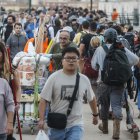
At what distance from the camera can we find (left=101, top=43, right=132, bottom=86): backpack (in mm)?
10773

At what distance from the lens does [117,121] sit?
36.3ft

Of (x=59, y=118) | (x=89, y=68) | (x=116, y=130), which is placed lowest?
(x=116, y=130)

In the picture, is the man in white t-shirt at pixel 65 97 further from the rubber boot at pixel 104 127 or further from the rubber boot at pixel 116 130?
the rubber boot at pixel 104 127

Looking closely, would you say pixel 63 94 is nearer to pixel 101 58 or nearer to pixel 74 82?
pixel 74 82

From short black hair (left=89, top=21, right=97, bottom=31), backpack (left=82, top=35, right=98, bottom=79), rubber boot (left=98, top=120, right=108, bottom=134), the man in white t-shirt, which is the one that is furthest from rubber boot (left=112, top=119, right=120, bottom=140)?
short black hair (left=89, top=21, right=97, bottom=31)

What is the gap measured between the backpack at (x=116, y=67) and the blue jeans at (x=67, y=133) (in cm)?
273

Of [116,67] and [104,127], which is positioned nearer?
[116,67]

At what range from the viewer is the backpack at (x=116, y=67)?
1077 cm

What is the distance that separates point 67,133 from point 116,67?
279cm

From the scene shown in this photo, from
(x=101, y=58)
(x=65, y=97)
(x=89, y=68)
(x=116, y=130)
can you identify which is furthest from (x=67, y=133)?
(x=89, y=68)

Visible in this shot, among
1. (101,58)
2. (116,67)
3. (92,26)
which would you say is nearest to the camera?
(116,67)

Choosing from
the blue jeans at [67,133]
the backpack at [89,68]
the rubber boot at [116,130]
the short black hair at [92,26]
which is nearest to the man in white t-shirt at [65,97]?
the blue jeans at [67,133]

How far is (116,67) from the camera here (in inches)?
424

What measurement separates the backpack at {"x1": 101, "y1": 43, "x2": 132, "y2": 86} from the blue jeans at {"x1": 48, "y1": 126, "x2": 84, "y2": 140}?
273 centimetres
